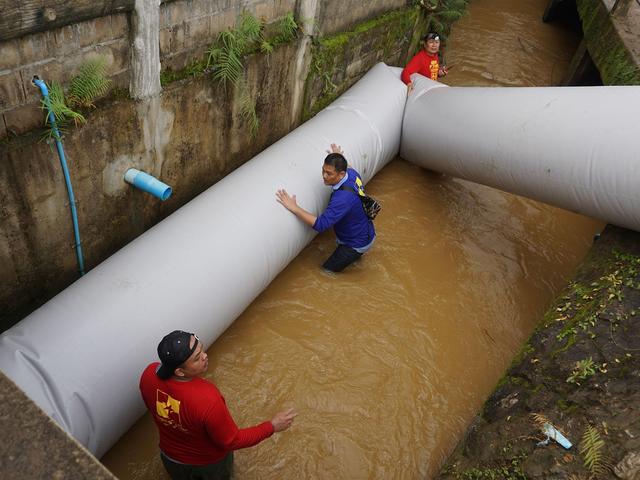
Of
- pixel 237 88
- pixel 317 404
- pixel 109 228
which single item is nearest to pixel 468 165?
pixel 237 88

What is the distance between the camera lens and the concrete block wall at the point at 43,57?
7.53ft

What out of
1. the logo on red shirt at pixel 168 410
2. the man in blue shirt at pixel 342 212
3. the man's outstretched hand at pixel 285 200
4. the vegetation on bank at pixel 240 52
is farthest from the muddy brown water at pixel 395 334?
the vegetation on bank at pixel 240 52

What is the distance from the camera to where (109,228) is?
10.6 ft

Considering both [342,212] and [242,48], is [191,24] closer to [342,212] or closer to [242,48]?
[242,48]

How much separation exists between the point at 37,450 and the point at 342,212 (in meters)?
2.70

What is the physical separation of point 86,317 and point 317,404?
1.62 metres

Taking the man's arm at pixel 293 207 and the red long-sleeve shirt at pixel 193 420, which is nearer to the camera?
the red long-sleeve shirt at pixel 193 420

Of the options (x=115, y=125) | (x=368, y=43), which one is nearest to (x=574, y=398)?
(x=115, y=125)

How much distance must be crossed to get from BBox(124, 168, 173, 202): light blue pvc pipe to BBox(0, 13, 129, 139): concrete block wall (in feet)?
2.12

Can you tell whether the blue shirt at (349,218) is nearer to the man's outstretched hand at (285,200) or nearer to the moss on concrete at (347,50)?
the man's outstretched hand at (285,200)

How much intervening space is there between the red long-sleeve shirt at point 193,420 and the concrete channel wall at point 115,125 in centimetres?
122

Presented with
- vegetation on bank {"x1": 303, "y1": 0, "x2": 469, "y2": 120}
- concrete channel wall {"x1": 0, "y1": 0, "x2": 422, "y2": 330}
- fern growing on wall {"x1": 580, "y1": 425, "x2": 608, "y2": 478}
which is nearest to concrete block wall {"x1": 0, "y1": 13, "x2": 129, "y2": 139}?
concrete channel wall {"x1": 0, "y1": 0, "x2": 422, "y2": 330}

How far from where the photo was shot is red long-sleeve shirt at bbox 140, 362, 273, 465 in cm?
204

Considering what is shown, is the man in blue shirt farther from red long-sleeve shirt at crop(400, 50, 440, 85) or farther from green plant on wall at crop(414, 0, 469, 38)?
green plant on wall at crop(414, 0, 469, 38)
